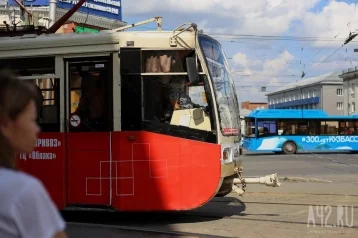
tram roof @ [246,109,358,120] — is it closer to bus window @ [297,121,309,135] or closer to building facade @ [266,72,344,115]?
bus window @ [297,121,309,135]

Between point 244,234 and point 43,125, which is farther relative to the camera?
point 43,125

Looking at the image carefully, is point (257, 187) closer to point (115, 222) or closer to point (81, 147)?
point (115, 222)

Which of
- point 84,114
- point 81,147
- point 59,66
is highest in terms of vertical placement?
point 59,66

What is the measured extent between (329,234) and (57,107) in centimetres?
456

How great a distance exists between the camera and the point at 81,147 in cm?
784

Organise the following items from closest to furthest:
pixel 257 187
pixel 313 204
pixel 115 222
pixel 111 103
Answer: pixel 111 103 < pixel 115 222 < pixel 313 204 < pixel 257 187

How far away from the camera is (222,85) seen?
27.0 ft

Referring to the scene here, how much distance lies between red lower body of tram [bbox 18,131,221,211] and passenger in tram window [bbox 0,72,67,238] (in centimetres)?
581

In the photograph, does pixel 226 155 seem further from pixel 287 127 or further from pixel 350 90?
pixel 350 90

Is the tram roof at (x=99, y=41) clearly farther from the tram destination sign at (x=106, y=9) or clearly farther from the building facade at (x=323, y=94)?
the building facade at (x=323, y=94)

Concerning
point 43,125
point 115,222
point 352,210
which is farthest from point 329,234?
point 43,125

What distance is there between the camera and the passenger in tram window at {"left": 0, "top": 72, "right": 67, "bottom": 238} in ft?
5.48

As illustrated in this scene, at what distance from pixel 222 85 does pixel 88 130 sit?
2.29 meters

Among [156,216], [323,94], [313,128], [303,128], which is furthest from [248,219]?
[323,94]
